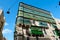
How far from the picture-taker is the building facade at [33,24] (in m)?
10.7

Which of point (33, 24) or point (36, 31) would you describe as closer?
point (36, 31)

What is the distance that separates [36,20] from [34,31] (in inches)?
56.0

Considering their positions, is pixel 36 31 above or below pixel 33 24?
below

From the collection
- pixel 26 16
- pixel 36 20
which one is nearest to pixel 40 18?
pixel 36 20

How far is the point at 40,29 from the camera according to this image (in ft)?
39.1

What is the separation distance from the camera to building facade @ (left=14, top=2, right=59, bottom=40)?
1071 centimetres

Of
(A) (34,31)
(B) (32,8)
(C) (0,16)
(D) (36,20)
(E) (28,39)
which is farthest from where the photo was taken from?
(B) (32,8)

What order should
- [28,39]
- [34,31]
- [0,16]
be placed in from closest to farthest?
[0,16] < [28,39] < [34,31]

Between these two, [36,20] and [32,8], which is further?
[32,8]

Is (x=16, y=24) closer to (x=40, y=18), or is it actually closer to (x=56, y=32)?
(x=40, y=18)

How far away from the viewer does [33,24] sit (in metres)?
11.9

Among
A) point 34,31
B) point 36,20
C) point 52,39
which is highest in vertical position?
point 36,20

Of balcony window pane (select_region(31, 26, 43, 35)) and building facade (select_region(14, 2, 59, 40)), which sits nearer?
building facade (select_region(14, 2, 59, 40))

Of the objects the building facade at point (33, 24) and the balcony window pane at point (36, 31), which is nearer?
the building facade at point (33, 24)
